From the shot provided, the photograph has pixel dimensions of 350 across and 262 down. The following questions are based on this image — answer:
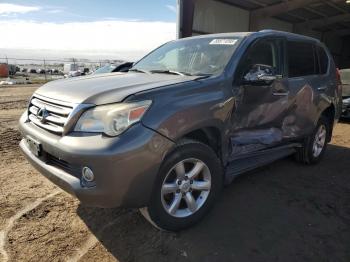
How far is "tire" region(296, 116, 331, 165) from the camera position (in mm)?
5426

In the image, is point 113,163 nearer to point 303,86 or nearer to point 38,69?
point 303,86

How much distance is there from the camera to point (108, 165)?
2.72 meters

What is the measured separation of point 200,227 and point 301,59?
2843 millimetres

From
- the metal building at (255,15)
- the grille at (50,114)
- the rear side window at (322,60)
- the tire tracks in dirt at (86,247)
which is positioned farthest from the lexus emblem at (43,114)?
the metal building at (255,15)

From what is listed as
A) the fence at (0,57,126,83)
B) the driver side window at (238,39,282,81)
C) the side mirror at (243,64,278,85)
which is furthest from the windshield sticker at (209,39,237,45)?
the fence at (0,57,126,83)

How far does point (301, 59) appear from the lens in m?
5.02

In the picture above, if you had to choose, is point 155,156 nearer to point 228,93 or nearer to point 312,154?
point 228,93

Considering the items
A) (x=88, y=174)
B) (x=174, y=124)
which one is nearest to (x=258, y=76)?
(x=174, y=124)

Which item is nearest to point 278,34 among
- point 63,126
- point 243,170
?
point 243,170

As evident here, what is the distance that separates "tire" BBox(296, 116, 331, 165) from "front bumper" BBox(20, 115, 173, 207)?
3119 millimetres

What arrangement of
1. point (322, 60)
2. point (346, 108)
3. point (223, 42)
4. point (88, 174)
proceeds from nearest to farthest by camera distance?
point (88, 174)
point (223, 42)
point (322, 60)
point (346, 108)

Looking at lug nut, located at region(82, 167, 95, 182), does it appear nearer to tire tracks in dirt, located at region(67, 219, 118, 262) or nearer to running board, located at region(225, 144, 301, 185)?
tire tracks in dirt, located at region(67, 219, 118, 262)

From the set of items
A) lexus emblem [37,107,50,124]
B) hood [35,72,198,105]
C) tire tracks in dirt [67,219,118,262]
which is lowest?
tire tracks in dirt [67,219,118,262]

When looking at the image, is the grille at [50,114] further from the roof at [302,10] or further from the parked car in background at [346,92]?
the roof at [302,10]
